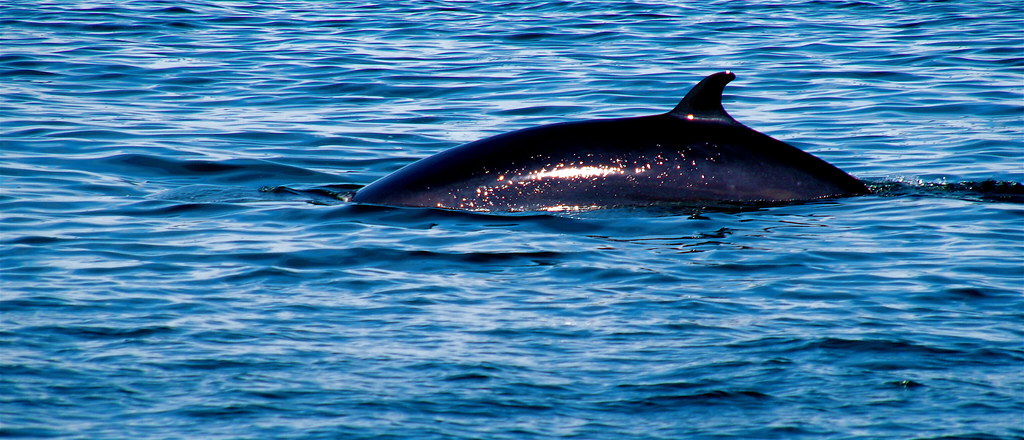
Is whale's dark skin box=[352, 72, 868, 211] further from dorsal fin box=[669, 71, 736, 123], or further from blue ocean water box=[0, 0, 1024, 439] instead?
blue ocean water box=[0, 0, 1024, 439]

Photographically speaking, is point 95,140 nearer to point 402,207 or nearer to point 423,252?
point 402,207

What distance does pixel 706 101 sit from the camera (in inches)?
405

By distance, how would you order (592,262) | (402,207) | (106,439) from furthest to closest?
(402,207)
(592,262)
(106,439)

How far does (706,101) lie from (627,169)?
76 centimetres

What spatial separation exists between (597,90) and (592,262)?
1066cm

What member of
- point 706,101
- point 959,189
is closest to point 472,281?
point 706,101

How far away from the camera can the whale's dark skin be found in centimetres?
1029

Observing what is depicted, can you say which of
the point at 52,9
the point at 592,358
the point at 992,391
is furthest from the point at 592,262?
the point at 52,9

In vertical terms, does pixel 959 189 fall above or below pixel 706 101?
Result: below

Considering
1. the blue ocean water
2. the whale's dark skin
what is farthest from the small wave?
the whale's dark skin

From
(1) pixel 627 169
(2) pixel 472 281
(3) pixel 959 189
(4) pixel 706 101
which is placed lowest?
(3) pixel 959 189

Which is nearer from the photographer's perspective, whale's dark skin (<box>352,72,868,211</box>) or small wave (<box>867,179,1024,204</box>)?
whale's dark skin (<box>352,72,868,211</box>)

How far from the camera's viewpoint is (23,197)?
11.1 m

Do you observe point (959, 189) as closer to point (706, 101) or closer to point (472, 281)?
point (706, 101)
